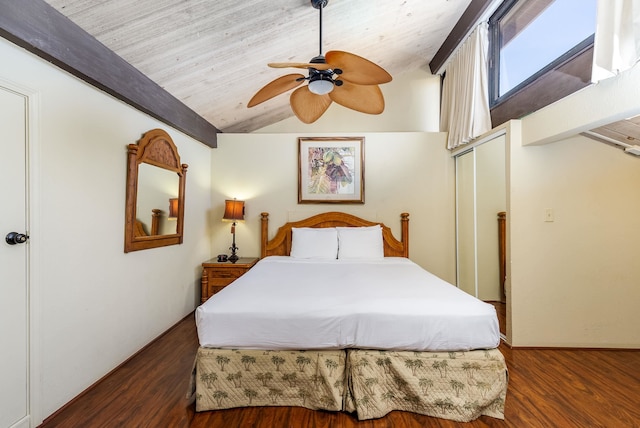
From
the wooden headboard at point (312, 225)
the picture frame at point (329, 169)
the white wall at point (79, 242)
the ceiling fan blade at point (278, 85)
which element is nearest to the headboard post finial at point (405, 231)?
the wooden headboard at point (312, 225)

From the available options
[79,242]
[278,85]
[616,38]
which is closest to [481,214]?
[616,38]

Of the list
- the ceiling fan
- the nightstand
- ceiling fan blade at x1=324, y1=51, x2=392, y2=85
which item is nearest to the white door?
the ceiling fan

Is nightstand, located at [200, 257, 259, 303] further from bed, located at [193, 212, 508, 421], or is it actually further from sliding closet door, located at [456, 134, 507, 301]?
sliding closet door, located at [456, 134, 507, 301]

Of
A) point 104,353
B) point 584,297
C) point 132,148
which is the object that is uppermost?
point 132,148

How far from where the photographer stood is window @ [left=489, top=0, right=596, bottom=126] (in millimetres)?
2121

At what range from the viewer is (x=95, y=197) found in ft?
6.63

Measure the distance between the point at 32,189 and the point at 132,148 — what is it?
84 centimetres

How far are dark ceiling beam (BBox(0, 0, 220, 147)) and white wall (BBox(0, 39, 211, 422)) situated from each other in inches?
3.6

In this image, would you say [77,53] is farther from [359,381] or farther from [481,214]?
[481,214]

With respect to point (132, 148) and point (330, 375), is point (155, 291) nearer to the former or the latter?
point (132, 148)

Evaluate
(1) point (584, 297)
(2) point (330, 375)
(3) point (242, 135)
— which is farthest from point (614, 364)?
(3) point (242, 135)

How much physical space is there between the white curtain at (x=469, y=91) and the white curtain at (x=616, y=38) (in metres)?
1.25

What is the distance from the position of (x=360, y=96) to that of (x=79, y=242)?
214 cm

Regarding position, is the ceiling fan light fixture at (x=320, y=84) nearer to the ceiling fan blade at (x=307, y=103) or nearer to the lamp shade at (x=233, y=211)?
the ceiling fan blade at (x=307, y=103)
